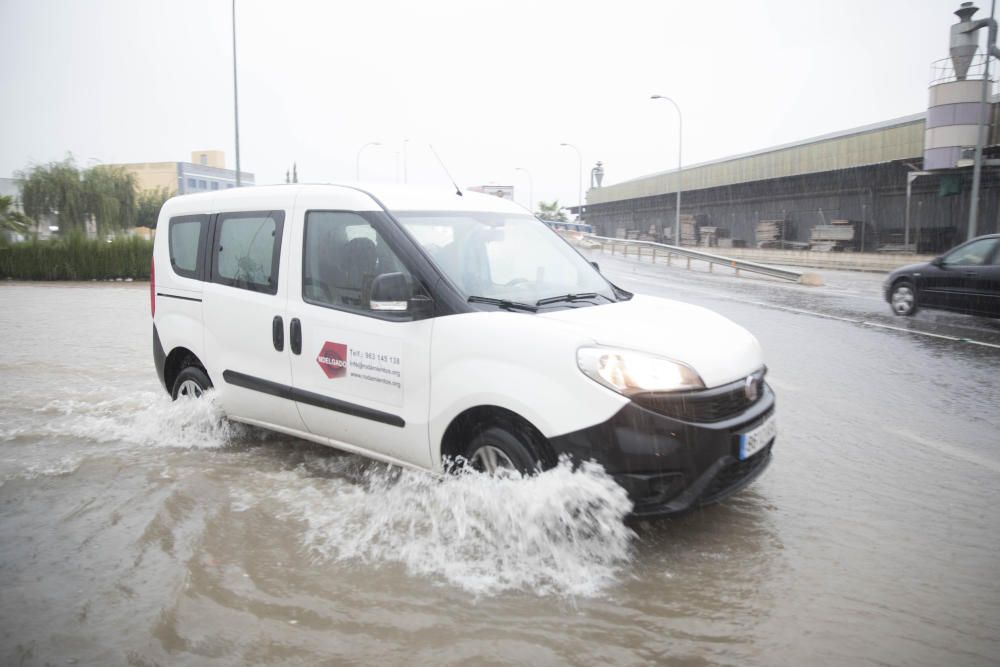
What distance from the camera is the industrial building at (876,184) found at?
2895 cm

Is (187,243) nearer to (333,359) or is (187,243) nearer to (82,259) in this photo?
(333,359)

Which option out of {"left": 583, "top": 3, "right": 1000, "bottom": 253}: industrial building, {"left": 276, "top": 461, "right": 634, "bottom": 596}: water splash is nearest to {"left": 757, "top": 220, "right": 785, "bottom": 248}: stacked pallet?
{"left": 583, "top": 3, "right": 1000, "bottom": 253}: industrial building

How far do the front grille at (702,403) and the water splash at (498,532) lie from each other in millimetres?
388

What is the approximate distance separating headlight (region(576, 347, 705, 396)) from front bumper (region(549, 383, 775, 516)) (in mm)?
119

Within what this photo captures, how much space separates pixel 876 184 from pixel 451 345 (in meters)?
35.6

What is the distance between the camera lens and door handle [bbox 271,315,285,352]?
15.2ft

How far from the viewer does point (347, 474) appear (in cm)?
484

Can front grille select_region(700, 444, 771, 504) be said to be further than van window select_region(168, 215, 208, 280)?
No

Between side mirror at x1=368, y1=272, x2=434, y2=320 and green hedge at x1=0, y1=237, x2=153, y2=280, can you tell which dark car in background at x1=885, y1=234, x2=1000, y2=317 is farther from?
green hedge at x1=0, y1=237, x2=153, y2=280

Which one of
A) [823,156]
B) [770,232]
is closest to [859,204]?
[823,156]

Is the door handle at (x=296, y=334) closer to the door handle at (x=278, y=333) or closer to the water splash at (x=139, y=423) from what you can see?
the door handle at (x=278, y=333)

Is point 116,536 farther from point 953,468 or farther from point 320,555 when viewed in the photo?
point 953,468

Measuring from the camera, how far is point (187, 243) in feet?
18.3

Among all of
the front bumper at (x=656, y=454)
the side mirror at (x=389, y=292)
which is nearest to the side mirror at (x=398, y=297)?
the side mirror at (x=389, y=292)
